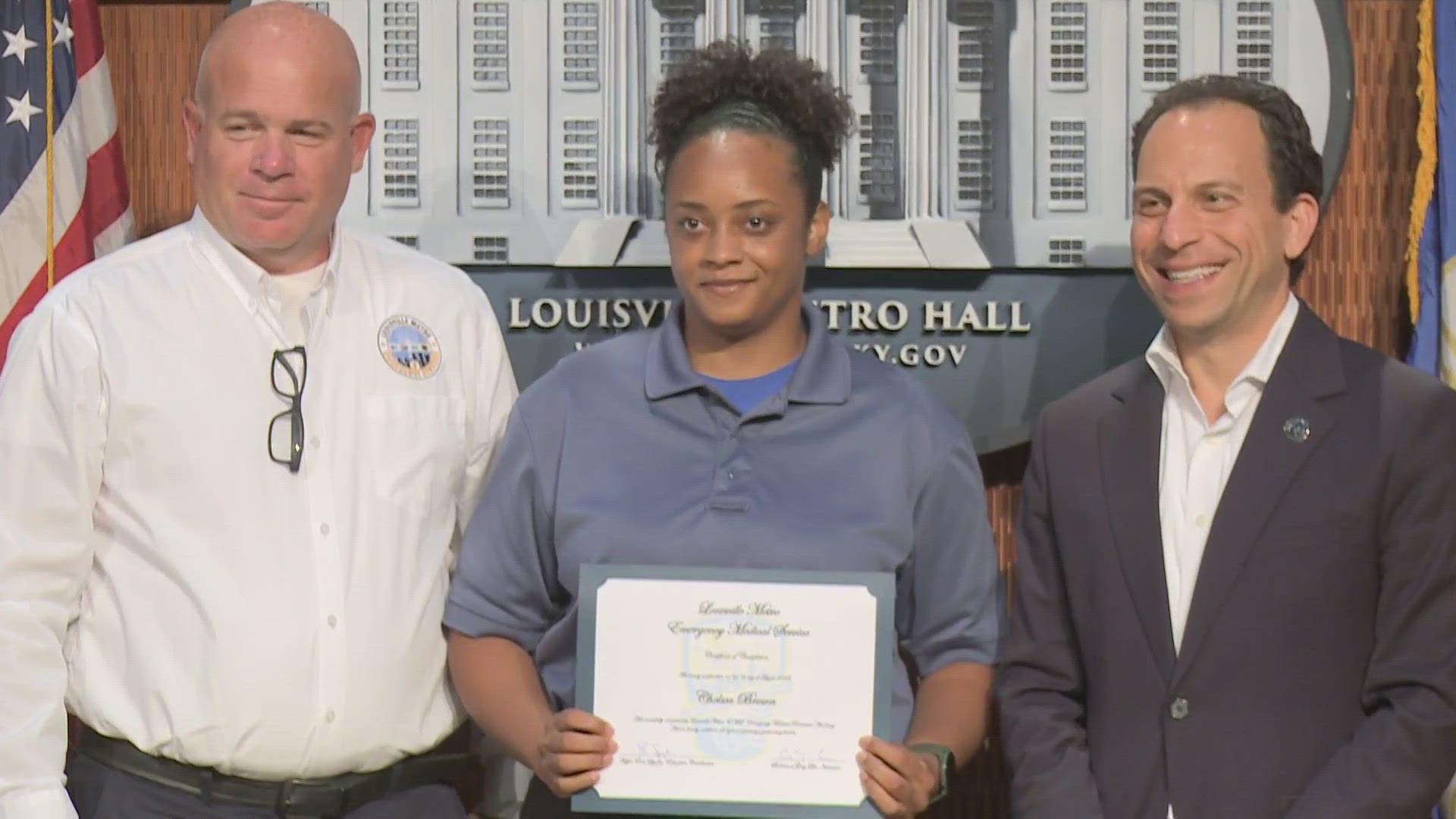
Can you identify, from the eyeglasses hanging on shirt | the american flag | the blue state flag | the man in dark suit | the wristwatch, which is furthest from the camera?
the american flag

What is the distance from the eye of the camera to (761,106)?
2479 millimetres

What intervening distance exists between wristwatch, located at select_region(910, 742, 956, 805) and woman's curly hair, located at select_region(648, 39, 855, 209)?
865 mm

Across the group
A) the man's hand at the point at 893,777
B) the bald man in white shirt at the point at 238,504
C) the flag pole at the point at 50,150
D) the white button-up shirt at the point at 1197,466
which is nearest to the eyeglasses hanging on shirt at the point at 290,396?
the bald man in white shirt at the point at 238,504

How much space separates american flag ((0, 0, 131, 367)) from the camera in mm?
3041

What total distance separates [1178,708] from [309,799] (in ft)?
4.28

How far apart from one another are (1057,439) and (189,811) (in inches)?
57.6

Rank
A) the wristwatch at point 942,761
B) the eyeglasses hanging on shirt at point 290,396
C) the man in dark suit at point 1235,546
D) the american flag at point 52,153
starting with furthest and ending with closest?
the american flag at point 52,153 → the eyeglasses hanging on shirt at point 290,396 → the wristwatch at point 942,761 → the man in dark suit at point 1235,546

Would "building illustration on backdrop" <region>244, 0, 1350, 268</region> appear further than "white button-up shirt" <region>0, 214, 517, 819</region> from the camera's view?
Yes

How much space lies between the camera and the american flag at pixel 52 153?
304 cm

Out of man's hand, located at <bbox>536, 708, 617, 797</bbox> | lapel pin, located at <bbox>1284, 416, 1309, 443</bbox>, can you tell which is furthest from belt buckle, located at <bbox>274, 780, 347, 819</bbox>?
lapel pin, located at <bbox>1284, 416, 1309, 443</bbox>

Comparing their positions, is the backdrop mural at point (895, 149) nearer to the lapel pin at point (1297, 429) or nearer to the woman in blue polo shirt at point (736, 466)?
the woman in blue polo shirt at point (736, 466)

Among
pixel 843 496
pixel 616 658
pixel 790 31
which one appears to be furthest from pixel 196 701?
pixel 790 31

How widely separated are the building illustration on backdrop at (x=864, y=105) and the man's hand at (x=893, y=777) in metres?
1.11

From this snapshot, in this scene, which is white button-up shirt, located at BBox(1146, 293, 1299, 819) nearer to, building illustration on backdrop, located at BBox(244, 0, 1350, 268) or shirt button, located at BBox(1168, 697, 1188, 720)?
shirt button, located at BBox(1168, 697, 1188, 720)
